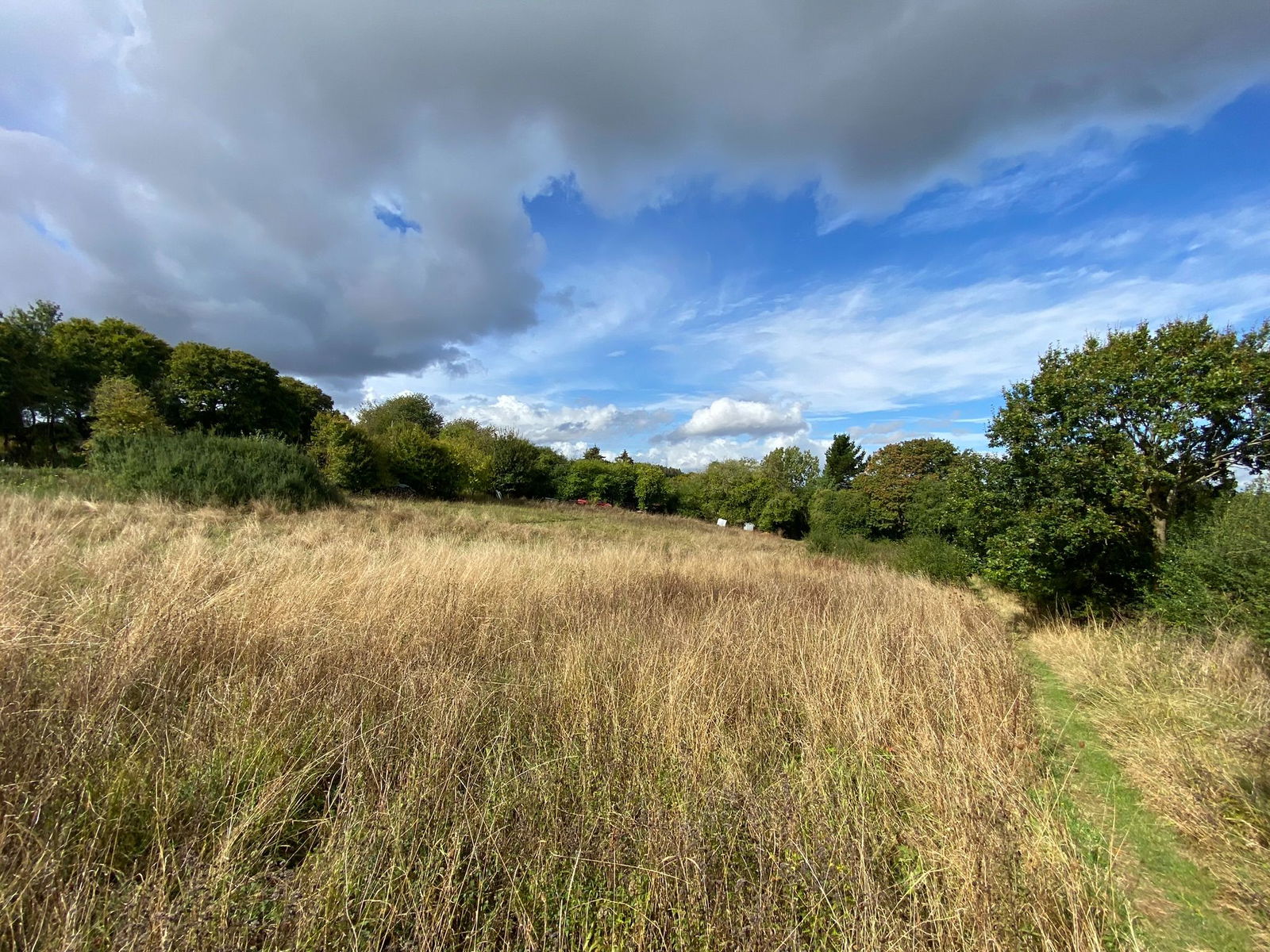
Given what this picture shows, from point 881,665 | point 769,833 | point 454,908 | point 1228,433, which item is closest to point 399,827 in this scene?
point 454,908

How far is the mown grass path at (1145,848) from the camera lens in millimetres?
2441

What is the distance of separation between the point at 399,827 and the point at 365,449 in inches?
917

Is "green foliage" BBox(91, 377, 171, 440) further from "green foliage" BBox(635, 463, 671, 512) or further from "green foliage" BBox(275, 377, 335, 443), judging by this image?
"green foliage" BBox(635, 463, 671, 512)

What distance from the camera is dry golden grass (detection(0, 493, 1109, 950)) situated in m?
1.78

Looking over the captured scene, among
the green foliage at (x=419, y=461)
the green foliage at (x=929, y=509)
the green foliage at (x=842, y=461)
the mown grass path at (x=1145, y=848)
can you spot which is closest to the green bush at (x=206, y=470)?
the green foliage at (x=419, y=461)

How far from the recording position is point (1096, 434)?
24.5ft

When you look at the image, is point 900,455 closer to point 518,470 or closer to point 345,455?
point 518,470

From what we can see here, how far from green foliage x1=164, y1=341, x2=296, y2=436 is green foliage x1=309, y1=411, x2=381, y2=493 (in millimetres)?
6797

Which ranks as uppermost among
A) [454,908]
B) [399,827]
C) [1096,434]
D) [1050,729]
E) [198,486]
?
[1096,434]

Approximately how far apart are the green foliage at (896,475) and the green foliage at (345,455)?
23.4m

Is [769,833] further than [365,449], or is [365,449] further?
[365,449]

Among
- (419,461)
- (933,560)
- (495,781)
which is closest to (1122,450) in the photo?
(933,560)

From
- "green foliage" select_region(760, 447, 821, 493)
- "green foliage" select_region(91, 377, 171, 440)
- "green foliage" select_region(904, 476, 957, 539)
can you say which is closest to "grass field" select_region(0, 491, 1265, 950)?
"green foliage" select_region(904, 476, 957, 539)

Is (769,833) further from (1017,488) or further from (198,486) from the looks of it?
(198,486)
